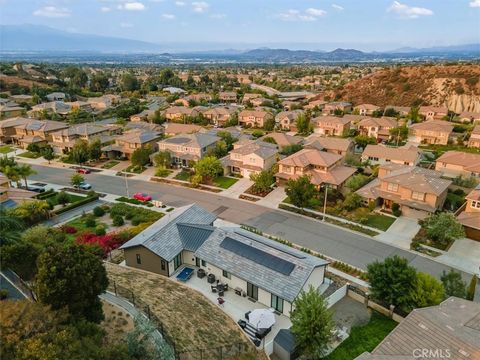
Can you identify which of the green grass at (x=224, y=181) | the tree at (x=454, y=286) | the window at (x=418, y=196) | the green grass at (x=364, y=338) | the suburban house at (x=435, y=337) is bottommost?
the green grass at (x=364, y=338)

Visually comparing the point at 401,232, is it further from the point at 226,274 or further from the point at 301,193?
the point at 226,274

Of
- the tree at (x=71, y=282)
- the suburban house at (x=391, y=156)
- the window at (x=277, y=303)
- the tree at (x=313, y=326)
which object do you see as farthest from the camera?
the suburban house at (x=391, y=156)

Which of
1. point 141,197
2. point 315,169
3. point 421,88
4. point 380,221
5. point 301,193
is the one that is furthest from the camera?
point 421,88

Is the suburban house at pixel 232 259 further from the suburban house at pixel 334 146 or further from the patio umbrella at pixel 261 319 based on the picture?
the suburban house at pixel 334 146

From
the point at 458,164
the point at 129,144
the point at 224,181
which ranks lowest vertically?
the point at 224,181

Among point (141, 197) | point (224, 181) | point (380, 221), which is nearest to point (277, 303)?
point (380, 221)

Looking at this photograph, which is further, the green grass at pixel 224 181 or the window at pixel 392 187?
the green grass at pixel 224 181

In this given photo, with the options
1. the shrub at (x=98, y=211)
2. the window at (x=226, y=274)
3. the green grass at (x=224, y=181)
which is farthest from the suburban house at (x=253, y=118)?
the window at (x=226, y=274)
